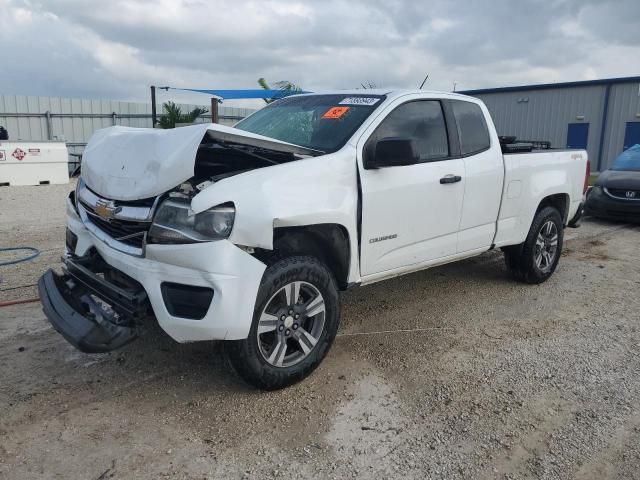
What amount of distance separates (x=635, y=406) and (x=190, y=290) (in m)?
2.76

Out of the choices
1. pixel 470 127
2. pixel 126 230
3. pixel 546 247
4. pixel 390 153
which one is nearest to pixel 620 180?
pixel 546 247

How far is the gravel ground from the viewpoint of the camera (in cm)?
279

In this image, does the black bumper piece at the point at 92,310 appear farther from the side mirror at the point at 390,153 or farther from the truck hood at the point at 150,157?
the side mirror at the point at 390,153

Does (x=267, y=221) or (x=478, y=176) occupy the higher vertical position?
(x=478, y=176)

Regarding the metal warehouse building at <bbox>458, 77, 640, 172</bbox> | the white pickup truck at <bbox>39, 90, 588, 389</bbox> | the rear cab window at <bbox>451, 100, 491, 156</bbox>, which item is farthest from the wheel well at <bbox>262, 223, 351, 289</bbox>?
the metal warehouse building at <bbox>458, 77, 640, 172</bbox>

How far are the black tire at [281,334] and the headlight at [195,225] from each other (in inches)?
15.4

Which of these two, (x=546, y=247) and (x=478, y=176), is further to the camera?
(x=546, y=247)

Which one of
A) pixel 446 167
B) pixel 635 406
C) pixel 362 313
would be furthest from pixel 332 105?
pixel 635 406

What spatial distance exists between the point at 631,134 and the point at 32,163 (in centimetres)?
2266

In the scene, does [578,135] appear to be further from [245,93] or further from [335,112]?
[335,112]

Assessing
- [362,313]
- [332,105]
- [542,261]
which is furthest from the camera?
[542,261]

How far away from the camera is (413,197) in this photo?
412 centimetres

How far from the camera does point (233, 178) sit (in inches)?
123

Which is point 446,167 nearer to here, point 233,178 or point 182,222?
point 233,178
